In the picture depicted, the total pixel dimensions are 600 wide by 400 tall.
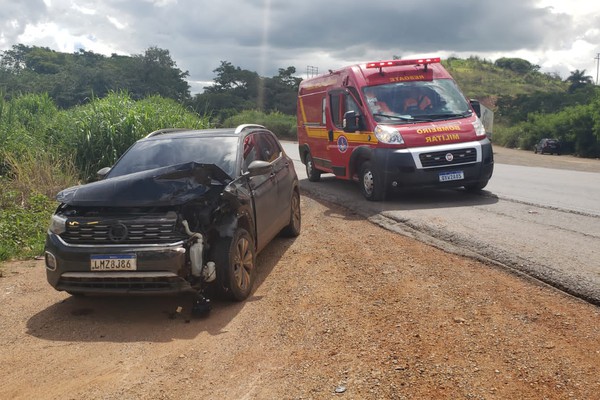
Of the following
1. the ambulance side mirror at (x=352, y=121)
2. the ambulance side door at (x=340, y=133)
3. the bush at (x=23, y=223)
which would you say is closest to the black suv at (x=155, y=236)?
the bush at (x=23, y=223)

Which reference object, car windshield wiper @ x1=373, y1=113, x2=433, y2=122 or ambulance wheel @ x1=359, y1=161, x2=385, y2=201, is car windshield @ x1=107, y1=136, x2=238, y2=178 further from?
car windshield wiper @ x1=373, y1=113, x2=433, y2=122

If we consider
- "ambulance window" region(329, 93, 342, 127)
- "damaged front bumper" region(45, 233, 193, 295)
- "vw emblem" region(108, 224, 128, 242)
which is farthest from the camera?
"ambulance window" region(329, 93, 342, 127)

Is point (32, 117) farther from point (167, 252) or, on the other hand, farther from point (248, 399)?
point (248, 399)

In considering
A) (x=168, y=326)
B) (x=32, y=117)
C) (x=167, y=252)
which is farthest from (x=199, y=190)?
(x=32, y=117)

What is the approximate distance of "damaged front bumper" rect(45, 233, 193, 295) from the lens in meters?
4.77

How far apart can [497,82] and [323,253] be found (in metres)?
97.1

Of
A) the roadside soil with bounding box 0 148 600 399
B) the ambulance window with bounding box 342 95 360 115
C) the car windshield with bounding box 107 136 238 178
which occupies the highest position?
the ambulance window with bounding box 342 95 360 115

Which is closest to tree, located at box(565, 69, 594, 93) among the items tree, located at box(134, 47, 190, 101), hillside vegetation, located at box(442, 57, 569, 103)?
hillside vegetation, located at box(442, 57, 569, 103)

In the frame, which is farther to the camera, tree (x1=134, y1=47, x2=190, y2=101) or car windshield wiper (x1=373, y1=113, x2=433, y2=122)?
tree (x1=134, y1=47, x2=190, y2=101)

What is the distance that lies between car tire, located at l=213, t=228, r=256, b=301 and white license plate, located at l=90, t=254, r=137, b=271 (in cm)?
70

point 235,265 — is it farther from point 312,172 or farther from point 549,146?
point 549,146

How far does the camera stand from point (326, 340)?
4.25m

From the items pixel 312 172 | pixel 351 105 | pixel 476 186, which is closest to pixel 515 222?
pixel 476 186

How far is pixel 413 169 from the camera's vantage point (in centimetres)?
1004
